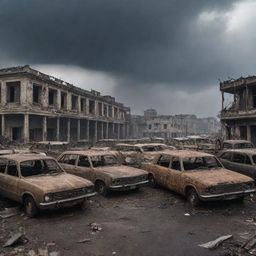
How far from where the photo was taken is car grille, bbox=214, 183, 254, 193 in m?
6.78

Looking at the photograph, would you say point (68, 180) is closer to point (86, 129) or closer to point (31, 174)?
point (31, 174)

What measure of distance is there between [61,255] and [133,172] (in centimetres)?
458

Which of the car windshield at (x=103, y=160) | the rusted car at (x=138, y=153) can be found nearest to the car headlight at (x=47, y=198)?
the car windshield at (x=103, y=160)

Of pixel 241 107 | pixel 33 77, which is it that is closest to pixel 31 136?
pixel 33 77

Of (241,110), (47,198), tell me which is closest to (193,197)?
(47,198)

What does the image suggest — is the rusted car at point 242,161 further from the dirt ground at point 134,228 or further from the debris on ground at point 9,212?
the debris on ground at point 9,212

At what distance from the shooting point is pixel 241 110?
23.0 metres

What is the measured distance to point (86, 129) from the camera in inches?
1639

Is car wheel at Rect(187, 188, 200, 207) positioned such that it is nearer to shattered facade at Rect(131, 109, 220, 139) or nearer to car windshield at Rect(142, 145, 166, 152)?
car windshield at Rect(142, 145, 166, 152)

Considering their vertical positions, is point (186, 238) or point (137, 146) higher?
point (137, 146)

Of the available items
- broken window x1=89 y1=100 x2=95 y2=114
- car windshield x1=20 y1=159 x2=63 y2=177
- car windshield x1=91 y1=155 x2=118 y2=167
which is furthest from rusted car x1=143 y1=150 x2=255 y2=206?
broken window x1=89 y1=100 x2=95 y2=114

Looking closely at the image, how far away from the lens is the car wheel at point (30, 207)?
246 inches

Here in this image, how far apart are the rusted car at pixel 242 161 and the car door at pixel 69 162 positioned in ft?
20.3

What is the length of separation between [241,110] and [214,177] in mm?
18000
